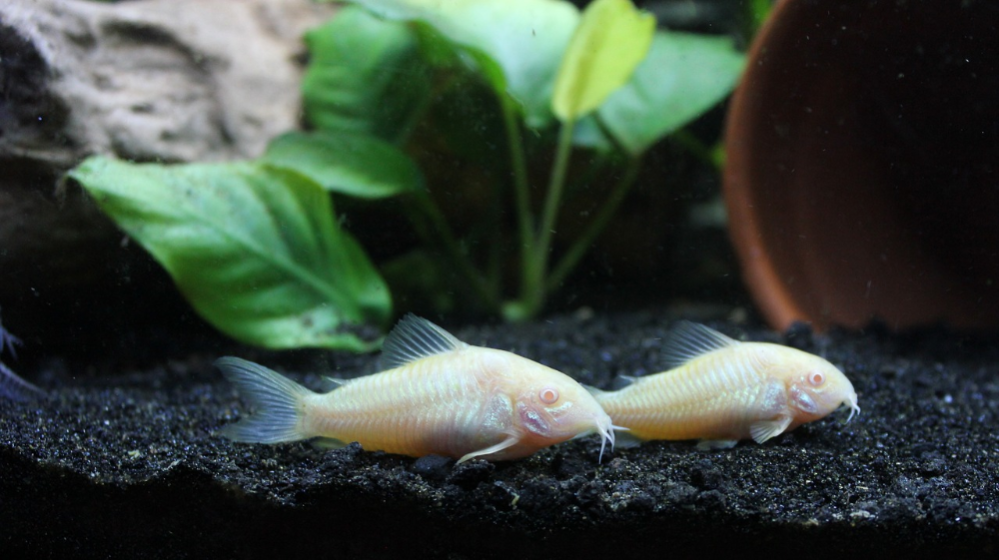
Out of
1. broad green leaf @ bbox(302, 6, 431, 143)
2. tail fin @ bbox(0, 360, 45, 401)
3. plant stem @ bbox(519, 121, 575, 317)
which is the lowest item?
tail fin @ bbox(0, 360, 45, 401)

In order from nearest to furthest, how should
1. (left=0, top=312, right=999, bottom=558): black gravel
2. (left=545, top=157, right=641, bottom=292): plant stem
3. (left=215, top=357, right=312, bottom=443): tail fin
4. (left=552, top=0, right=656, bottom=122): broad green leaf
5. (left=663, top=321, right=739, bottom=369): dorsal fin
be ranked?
1. (left=0, top=312, right=999, bottom=558): black gravel
2. (left=215, top=357, right=312, bottom=443): tail fin
3. (left=663, top=321, right=739, bottom=369): dorsal fin
4. (left=552, top=0, right=656, bottom=122): broad green leaf
5. (left=545, top=157, right=641, bottom=292): plant stem

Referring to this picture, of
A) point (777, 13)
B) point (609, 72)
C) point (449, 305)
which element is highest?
point (777, 13)

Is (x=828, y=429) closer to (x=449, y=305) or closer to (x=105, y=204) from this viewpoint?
(x=449, y=305)

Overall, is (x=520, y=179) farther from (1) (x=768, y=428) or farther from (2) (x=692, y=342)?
(1) (x=768, y=428)

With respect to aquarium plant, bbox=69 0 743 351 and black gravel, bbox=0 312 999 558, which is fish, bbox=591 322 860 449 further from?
aquarium plant, bbox=69 0 743 351

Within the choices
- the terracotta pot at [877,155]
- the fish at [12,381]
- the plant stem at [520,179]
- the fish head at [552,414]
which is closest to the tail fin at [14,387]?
the fish at [12,381]

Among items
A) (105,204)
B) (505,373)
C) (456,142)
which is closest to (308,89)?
(456,142)

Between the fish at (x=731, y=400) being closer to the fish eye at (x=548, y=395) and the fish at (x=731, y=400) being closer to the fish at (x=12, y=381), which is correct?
the fish eye at (x=548, y=395)

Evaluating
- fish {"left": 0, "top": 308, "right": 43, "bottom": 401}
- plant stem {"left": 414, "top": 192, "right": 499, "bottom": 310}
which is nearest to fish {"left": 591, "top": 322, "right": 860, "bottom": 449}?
plant stem {"left": 414, "top": 192, "right": 499, "bottom": 310}

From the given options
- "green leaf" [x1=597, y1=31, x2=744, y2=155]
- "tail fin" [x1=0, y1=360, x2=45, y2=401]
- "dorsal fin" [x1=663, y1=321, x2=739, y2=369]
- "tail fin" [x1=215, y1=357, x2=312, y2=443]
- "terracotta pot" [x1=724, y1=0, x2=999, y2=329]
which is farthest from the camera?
"green leaf" [x1=597, y1=31, x2=744, y2=155]
